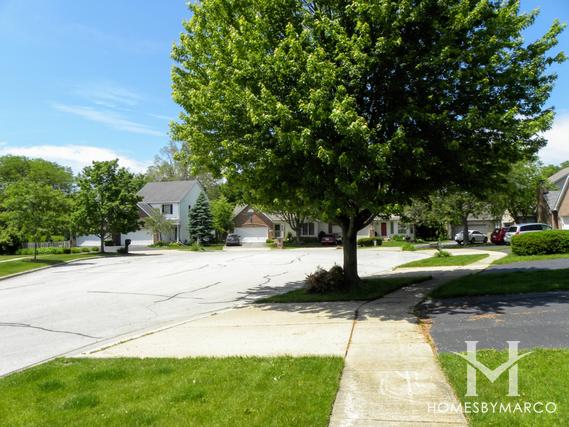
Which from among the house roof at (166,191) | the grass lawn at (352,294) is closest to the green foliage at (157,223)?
the house roof at (166,191)

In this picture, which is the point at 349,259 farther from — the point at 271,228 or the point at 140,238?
the point at 140,238

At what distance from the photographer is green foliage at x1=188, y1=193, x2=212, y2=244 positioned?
2207 inches

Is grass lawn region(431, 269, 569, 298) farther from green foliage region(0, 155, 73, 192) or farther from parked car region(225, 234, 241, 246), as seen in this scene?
green foliage region(0, 155, 73, 192)

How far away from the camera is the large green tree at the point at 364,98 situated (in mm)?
9922

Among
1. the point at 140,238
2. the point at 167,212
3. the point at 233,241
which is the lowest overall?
the point at 233,241

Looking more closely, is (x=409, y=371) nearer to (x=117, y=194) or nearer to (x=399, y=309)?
(x=399, y=309)

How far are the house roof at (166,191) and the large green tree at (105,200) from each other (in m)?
18.1

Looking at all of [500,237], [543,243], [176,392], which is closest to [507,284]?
[176,392]

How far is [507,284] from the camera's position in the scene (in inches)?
498

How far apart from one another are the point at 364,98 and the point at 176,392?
27.1 feet

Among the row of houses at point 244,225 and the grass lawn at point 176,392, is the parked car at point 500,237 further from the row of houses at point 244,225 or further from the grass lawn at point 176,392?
the grass lawn at point 176,392

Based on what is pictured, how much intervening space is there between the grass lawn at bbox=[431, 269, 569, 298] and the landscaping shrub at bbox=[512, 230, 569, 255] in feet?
25.0

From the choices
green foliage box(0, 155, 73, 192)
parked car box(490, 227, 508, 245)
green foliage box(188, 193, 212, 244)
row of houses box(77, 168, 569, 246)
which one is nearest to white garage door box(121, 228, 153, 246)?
row of houses box(77, 168, 569, 246)

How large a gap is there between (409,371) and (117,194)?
37.9 meters
